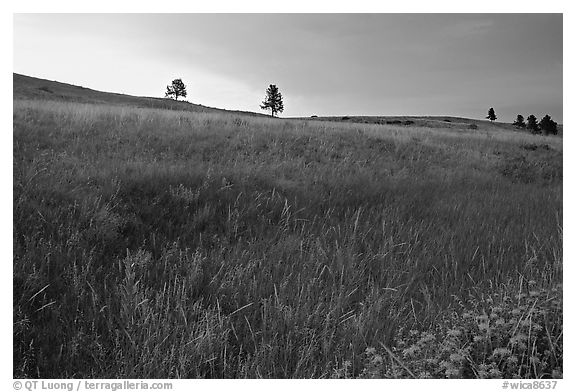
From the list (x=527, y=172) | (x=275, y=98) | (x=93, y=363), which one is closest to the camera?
(x=93, y=363)

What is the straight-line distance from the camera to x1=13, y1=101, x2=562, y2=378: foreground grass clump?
1.97 metres

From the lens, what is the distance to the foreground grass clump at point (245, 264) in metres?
1.97

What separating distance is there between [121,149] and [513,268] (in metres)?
6.23

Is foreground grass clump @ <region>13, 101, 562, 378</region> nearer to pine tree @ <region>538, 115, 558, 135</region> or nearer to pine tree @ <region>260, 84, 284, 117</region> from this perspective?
pine tree @ <region>538, 115, 558, 135</region>

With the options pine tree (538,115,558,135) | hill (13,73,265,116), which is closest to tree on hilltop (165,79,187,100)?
hill (13,73,265,116)

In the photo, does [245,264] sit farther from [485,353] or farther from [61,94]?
[61,94]

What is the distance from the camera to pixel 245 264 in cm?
298

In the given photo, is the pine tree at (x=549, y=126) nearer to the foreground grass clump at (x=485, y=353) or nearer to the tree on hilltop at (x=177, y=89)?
the foreground grass clump at (x=485, y=353)

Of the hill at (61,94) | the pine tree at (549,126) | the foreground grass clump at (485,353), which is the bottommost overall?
the foreground grass clump at (485,353)

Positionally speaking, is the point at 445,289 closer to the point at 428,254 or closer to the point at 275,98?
the point at 428,254

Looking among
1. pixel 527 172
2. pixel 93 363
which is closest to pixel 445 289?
pixel 93 363

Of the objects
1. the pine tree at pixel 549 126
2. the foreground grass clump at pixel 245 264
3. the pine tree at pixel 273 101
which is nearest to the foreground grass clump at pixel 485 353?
the foreground grass clump at pixel 245 264

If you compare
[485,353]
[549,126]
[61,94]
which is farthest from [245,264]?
[61,94]

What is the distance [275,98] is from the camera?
179ft
